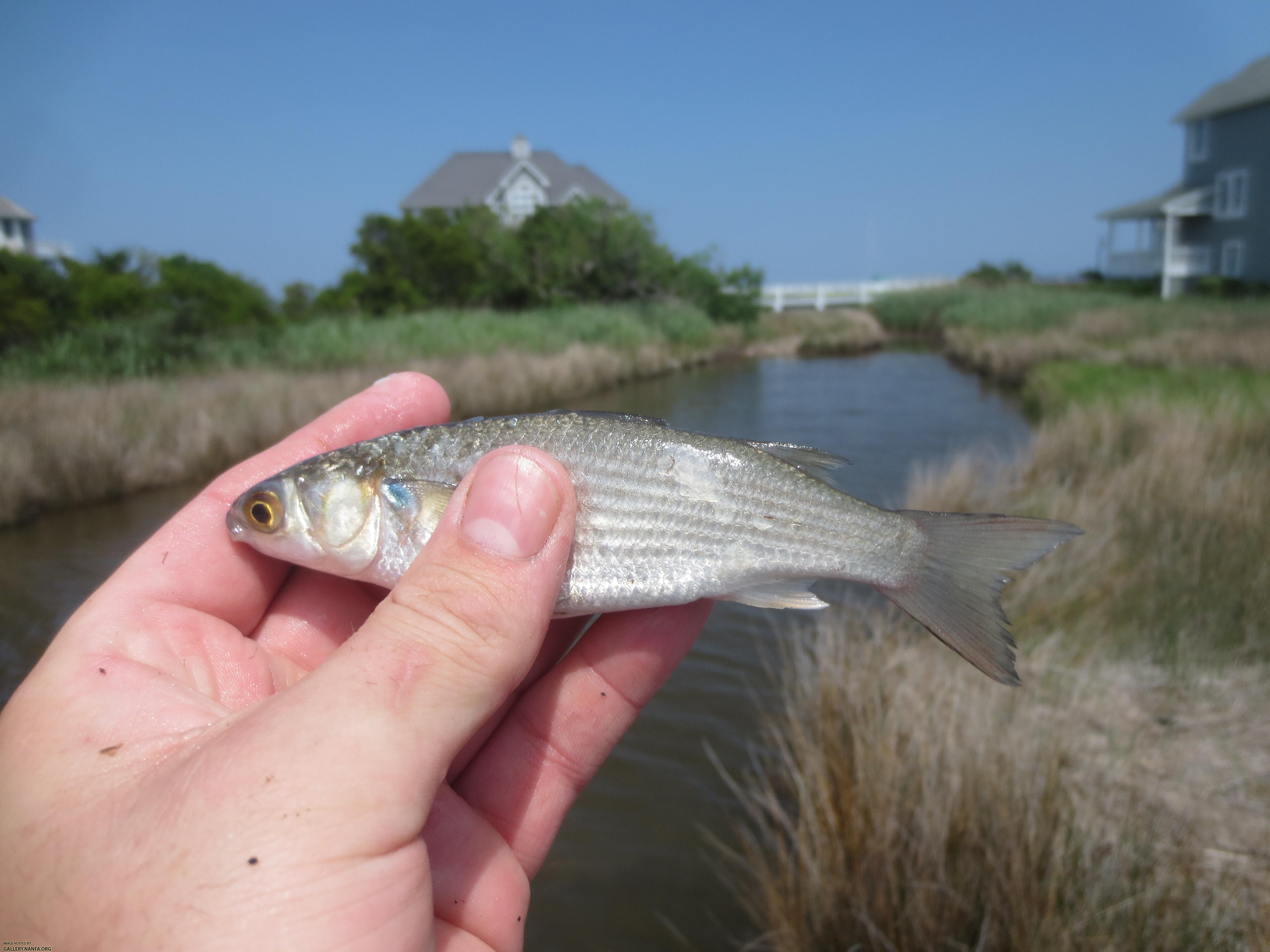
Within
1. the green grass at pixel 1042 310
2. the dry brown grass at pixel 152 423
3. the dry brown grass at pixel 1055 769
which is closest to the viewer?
the dry brown grass at pixel 1055 769

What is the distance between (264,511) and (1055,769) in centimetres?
355

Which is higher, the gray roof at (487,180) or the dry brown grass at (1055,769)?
the gray roof at (487,180)

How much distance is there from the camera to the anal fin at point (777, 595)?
254 centimetres

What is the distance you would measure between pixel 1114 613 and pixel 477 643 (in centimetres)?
635

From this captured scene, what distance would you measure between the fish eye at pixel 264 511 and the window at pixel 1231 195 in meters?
48.5

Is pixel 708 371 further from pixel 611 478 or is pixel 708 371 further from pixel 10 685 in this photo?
pixel 611 478

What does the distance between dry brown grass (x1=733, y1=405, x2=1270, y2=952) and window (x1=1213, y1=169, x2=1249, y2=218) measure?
4062 centimetres

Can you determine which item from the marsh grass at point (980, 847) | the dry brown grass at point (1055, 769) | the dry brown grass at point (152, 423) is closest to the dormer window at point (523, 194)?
the dry brown grass at point (152, 423)

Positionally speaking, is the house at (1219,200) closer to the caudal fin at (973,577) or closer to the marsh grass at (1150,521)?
the marsh grass at (1150,521)

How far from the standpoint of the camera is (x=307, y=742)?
158 centimetres

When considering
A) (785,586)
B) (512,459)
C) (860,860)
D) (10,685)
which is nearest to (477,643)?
(512,459)

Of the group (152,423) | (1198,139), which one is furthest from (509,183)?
(152,423)

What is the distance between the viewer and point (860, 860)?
12.1 ft

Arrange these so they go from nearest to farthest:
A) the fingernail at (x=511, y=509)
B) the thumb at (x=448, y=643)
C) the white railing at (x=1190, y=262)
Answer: the thumb at (x=448, y=643) < the fingernail at (x=511, y=509) < the white railing at (x=1190, y=262)
